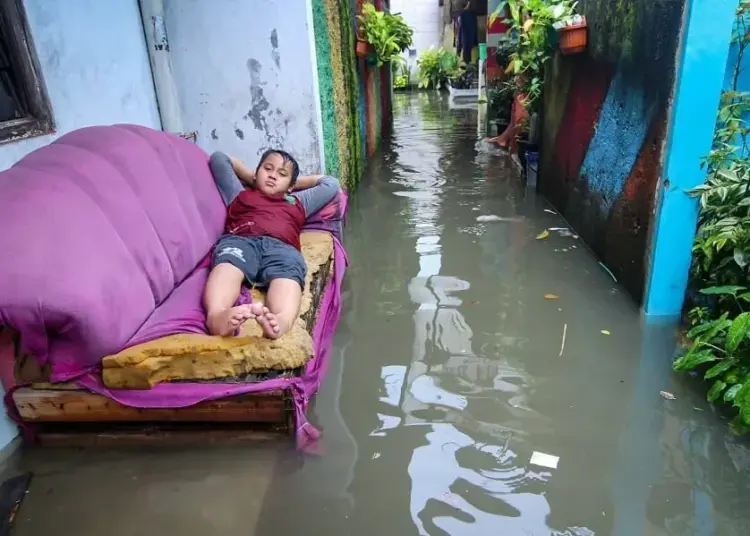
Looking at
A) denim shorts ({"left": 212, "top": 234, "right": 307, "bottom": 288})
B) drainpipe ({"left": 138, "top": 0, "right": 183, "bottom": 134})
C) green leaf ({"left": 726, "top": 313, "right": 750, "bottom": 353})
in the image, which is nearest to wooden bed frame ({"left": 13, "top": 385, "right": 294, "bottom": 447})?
denim shorts ({"left": 212, "top": 234, "right": 307, "bottom": 288})

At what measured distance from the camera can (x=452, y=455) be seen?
2.17 meters

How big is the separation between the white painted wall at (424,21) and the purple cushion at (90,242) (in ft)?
66.5

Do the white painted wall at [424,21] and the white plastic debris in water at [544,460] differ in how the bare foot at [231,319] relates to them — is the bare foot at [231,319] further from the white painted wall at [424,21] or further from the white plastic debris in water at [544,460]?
the white painted wall at [424,21]

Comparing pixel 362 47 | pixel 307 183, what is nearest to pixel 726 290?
pixel 307 183

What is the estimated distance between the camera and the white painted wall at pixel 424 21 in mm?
21125

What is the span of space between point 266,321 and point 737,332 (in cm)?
199

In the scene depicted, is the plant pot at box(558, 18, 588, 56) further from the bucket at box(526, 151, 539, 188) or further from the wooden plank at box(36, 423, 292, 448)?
the wooden plank at box(36, 423, 292, 448)

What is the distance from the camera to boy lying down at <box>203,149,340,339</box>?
225 centimetres

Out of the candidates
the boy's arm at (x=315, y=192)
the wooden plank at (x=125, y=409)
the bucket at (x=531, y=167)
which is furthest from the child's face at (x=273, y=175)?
the bucket at (x=531, y=167)

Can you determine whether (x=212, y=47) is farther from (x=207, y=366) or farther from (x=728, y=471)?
(x=728, y=471)

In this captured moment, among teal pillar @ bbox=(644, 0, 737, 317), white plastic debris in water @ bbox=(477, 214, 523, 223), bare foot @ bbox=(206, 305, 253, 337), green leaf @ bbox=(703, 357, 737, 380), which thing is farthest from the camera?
white plastic debris in water @ bbox=(477, 214, 523, 223)

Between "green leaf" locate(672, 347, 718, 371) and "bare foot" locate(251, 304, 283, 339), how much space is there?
188 cm

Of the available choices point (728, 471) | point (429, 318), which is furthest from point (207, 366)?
point (728, 471)

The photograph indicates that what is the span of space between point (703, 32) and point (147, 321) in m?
2.86
